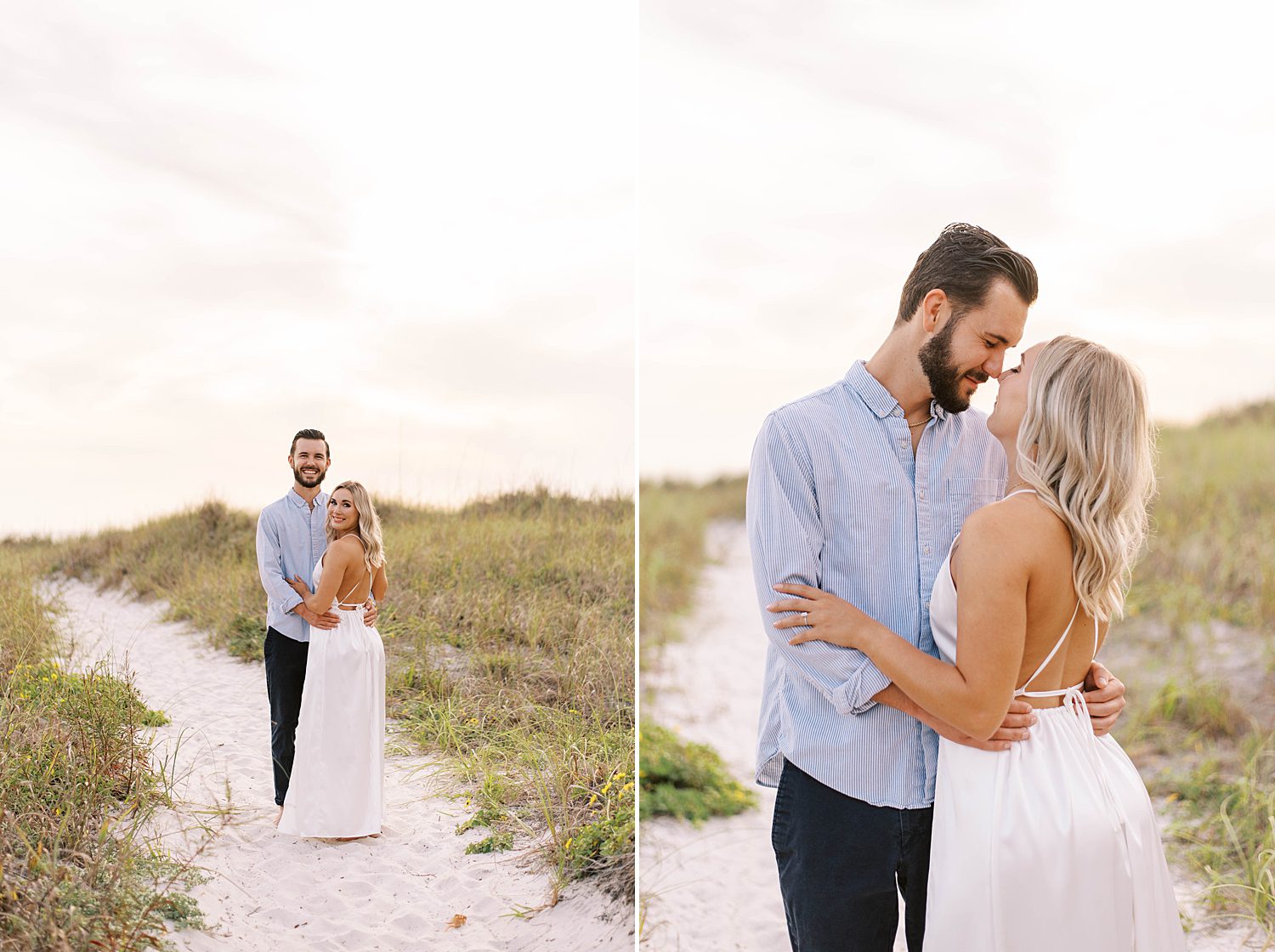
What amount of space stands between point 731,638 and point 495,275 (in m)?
4.40

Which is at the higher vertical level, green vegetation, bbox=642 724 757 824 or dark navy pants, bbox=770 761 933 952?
dark navy pants, bbox=770 761 933 952

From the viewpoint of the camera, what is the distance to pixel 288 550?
6.91 ft

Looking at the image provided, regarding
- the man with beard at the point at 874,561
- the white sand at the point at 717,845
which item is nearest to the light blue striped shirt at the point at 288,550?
the man with beard at the point at 874,561

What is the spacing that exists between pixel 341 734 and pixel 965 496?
4.82ft

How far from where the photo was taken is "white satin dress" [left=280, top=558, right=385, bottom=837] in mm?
2100

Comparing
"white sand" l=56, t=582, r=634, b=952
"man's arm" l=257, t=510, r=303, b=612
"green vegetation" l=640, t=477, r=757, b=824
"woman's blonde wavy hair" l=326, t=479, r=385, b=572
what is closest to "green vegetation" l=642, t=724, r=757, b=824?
"green vegetation" l=640, t=477, r=757, b=824

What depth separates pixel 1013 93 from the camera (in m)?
4.55

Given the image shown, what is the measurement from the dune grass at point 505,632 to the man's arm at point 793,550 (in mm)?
1031

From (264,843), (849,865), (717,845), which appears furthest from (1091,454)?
(717,845)

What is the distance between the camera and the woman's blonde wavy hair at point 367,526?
2.19 meters

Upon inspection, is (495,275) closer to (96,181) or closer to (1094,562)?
(96,181)

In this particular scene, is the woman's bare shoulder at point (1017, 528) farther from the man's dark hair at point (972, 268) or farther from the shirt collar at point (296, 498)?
the shirt collar at point (296, 498)

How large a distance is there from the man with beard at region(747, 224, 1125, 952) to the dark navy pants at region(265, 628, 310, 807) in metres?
1.09

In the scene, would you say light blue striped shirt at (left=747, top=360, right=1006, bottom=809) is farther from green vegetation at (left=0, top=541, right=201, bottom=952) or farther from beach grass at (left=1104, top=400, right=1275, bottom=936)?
beach grass at (left=1104, top=400, right=1275, bottom=936)
